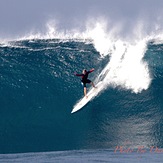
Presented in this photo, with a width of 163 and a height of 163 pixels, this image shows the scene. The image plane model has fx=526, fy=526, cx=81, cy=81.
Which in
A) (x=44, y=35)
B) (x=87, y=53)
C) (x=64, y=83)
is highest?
(x=44, y=35)

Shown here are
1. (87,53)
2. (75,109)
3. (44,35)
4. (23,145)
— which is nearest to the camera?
(23,145)

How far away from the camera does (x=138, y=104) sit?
1923cm

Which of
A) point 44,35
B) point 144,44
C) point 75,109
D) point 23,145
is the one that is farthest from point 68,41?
point 23,145

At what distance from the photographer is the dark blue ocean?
1683cm

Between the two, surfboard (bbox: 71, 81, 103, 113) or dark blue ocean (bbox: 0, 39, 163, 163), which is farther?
surfboard (bbox: 71, 81, 103, 113)

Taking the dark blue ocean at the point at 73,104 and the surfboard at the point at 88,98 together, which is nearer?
the dark blue ocean at the point at 73,104

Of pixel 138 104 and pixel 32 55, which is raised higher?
pixel 32 55

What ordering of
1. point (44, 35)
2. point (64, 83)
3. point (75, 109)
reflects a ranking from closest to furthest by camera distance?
point (75, 109), point (64, 83), point (44, 35)

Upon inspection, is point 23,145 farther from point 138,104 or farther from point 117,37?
point 117,37

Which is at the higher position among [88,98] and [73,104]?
[88,98]

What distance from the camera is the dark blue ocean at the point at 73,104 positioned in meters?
16.8

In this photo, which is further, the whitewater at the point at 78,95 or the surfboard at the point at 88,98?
the surfboard at the point at 88,98

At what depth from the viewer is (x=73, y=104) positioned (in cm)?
1945

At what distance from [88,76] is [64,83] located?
0.98 meters
